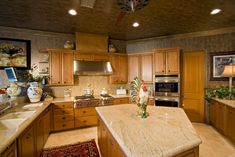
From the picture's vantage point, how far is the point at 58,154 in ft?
8.55

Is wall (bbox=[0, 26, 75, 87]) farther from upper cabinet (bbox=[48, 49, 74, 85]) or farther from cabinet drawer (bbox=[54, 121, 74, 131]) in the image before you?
cabinet drawer (bbox=[54, 121, 74, 131])

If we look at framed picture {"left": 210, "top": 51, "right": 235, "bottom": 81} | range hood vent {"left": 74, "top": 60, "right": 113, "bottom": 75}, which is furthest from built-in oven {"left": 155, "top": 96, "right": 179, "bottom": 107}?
range hood vent {"left": 74, "top": 60, "right": 113, "bottom": 75}

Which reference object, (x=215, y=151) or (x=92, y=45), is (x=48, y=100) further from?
(x=215, y=151)

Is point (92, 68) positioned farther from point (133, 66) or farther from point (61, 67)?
point (133, 66)

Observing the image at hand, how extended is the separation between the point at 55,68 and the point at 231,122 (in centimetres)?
453

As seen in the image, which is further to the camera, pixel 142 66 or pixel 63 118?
pixel 142 66

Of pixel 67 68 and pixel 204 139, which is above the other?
pixel 67 68

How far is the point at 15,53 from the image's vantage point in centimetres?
360

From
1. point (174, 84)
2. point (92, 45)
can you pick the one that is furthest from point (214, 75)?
point (92, 45)

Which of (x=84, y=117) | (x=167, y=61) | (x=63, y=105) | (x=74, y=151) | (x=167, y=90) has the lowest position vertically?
(x=74, y=151)

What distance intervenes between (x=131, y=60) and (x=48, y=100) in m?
2.85

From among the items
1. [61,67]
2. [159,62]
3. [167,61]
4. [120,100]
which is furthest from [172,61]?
[61,67]

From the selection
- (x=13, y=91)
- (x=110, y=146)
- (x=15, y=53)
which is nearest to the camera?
(x=110, y=146)

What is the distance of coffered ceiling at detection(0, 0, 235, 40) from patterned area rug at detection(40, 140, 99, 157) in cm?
285
